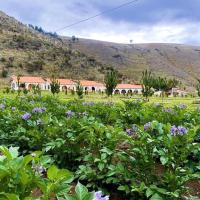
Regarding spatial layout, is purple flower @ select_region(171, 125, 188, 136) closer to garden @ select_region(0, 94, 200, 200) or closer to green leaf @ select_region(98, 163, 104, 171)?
garden @ select_region(0, 94, 200, 200)

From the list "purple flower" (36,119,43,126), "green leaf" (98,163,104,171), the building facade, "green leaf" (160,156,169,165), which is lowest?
the building facade

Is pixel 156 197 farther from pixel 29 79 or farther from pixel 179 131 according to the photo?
pixel 29 79

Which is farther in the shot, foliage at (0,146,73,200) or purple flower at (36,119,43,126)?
purple flower at (36,119,43,126)

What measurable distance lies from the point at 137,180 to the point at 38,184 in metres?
2.54

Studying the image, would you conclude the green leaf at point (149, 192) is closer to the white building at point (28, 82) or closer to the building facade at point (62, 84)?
the building facade at point (62, 84)

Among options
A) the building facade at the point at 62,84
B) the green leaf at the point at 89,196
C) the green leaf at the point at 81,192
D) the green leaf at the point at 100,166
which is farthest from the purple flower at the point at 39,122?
the building facade at the point at 62,84

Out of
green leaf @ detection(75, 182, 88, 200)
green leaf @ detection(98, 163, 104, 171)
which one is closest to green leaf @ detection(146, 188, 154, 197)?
green leaf @ detection(98, 163, 104, 171)

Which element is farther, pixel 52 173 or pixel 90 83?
pixel 90 83

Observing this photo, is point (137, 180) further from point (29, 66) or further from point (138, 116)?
point (29, 66)

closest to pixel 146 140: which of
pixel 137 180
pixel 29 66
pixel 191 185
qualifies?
pixel 137 180

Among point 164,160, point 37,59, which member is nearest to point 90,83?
point 37,59

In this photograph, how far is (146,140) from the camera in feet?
16.7

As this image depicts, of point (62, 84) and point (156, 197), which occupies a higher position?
point (156, 197)

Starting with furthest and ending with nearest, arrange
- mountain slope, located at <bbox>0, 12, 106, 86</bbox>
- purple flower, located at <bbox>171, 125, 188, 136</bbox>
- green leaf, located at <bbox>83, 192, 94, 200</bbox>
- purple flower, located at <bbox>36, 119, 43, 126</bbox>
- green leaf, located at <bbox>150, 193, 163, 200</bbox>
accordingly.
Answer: mountain slope, located at <bbox>0, 12, 106, 86</bbox> < purple flower, located at <bbox>36, 119, 43, 126</bbox> < purple flower, located at <bbox>171, 125, 188, 136</bbox> < green leaf, located at <bbox>150, 193, 163, 200</bbox> < green leaf, located at <bbox>83, 192, 94, 200</bbox>
